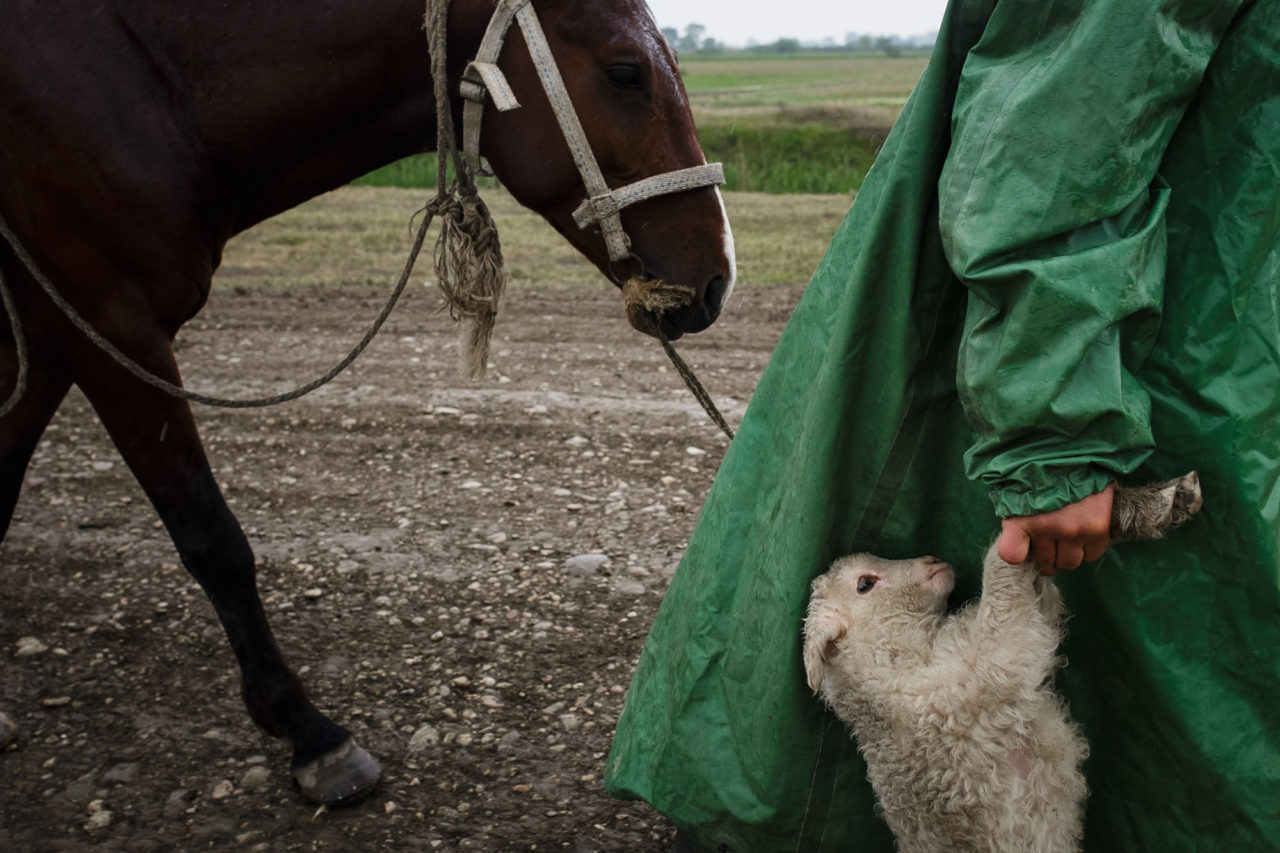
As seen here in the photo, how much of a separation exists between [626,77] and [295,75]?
0.79 metres

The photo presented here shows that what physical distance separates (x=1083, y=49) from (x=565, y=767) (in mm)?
2224

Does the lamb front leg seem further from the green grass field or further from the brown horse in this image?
the green grass field

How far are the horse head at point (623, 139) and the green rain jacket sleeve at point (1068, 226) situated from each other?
0.99 m

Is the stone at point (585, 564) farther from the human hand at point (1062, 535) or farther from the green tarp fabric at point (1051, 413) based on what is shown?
the human hand at point (1062, 535)

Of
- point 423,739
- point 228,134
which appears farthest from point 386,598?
point 228,134

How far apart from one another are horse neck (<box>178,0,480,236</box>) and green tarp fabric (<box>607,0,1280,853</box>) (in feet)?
4.02

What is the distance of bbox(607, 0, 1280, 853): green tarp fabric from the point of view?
1.50 meters

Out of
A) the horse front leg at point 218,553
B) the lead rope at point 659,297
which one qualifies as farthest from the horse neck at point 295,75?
the lead rope at point 659,297

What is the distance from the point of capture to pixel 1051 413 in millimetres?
1500

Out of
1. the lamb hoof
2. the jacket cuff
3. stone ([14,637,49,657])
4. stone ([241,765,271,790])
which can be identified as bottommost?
stone ([241,765,271,790])

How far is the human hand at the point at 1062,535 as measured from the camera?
1562 millimetres

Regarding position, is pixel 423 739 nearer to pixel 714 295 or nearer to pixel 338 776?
pixel 338 776

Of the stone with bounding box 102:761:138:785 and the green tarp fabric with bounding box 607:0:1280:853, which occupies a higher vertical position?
the green tarp fabric with bounding box 607:0:1280:853

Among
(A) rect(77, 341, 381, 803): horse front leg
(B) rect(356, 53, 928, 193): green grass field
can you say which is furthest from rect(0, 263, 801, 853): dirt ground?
(B) rect(356, 53, 928, 193): green grass field
